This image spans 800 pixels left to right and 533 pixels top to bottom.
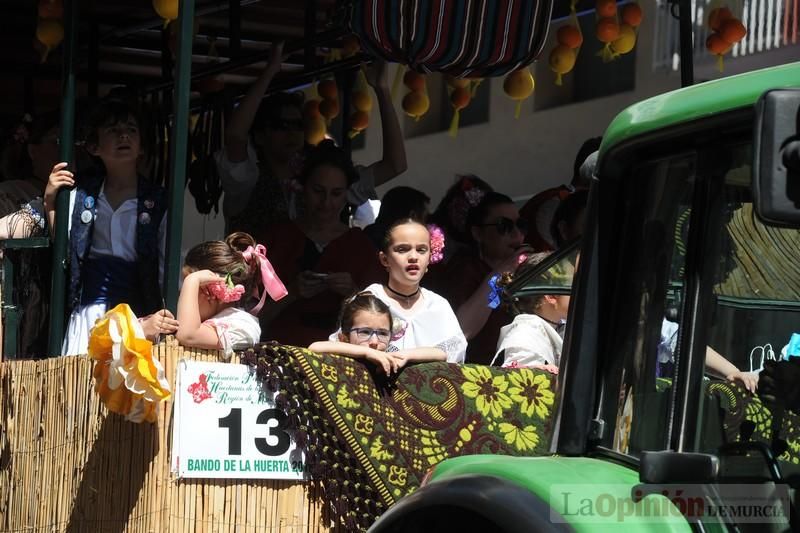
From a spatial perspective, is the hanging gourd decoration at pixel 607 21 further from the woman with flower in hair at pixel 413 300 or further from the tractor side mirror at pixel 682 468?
the tractor side mirror at pixel 682 468

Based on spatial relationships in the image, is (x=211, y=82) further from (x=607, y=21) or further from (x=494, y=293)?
(x=494, y=293)

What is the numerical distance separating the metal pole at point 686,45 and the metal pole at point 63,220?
2347 millimetres

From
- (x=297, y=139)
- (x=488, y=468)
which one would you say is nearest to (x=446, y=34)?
(x=297, y=139)

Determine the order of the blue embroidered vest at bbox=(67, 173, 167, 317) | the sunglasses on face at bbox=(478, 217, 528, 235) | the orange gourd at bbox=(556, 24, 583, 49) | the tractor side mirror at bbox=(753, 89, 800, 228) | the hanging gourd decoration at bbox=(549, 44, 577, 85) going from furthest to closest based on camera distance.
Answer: the hanging gourd decoration at bbox=(549, 44, 577, 85) < the orange gourd at bbox=(556, 24, 583, 49) < the sunglasses on face at bbox=(478, 217, 528, 235) < the blue embroidered vest at bbox=(67, 173, 167, 317) < the tractor side mirror at bbox=(753, 89, 800, 228)

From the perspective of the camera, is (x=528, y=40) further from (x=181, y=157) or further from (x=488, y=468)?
(x=488, y=468)

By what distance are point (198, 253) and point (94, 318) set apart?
62cm

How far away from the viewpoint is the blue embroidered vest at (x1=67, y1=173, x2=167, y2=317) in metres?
6.26

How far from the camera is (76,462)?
5.63 metres

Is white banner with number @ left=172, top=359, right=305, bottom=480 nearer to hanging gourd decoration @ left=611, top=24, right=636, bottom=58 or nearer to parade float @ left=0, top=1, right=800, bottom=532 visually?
parade float @ left=0, top=1, right=800, bottom=532

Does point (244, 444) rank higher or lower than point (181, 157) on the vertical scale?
lower

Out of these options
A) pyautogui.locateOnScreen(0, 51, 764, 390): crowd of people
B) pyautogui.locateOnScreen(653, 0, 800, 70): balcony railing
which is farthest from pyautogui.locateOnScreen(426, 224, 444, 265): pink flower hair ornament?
pyautogui.locateOnScreen(653, 0, 800, 70): balcony railing

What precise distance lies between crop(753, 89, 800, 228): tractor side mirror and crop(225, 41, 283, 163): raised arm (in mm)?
4612

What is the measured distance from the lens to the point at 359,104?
930 cm

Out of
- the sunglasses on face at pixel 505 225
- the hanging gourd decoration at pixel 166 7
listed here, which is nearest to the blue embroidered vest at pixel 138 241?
the hanging gourd decoration at pixel 166 7
